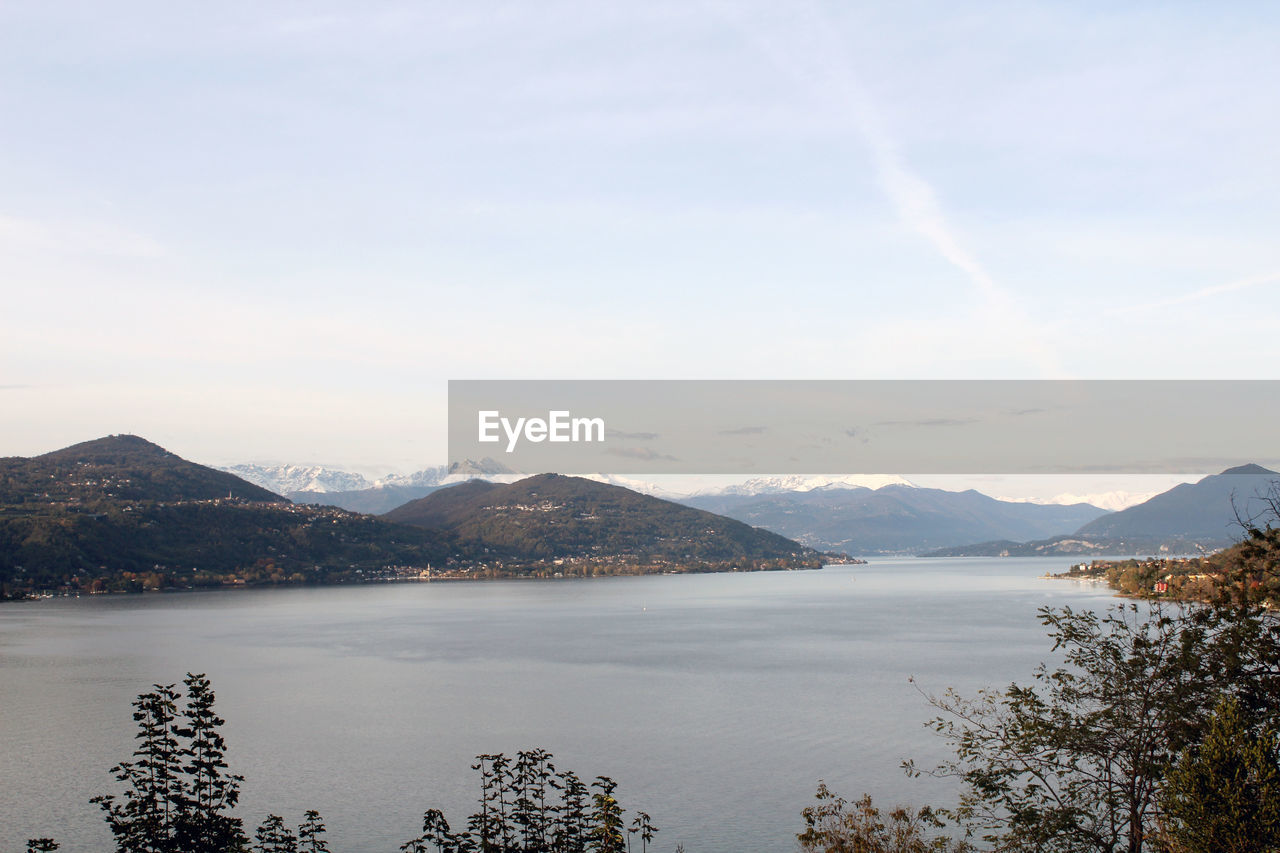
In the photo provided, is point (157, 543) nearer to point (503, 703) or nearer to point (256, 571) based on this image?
point (256, 571)

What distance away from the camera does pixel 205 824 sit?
19234mm

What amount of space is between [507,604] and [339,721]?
78.0 meters

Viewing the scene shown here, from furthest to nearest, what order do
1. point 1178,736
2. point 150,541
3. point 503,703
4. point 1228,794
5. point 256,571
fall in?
point 256,571, point 150,541, point 503,703, point 1178,736, point 1228,794

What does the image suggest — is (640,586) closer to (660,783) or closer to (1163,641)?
(660,783)

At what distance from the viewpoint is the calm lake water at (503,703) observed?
29.6m

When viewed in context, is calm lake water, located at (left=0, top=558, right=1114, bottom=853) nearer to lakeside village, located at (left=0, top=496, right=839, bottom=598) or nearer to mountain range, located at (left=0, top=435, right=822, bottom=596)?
lakeside village, located at (left=0, top=496, right=839, bottom=598)

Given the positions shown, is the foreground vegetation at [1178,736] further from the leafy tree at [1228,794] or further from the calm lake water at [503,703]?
the calm lake water at [503,703]

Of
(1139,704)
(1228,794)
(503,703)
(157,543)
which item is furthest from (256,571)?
(1228,794)

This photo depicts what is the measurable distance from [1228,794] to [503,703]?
38.4m

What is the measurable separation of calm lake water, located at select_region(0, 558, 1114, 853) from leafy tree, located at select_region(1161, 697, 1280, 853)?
1357 cm

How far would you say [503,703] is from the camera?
47656mm

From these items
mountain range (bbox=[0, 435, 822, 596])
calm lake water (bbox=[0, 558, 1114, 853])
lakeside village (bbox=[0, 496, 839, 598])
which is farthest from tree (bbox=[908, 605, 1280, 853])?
mountain range (bbox=[0, 435, 822, 596])

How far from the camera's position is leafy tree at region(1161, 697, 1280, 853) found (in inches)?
510

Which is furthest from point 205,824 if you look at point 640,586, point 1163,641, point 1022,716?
point 640,586
